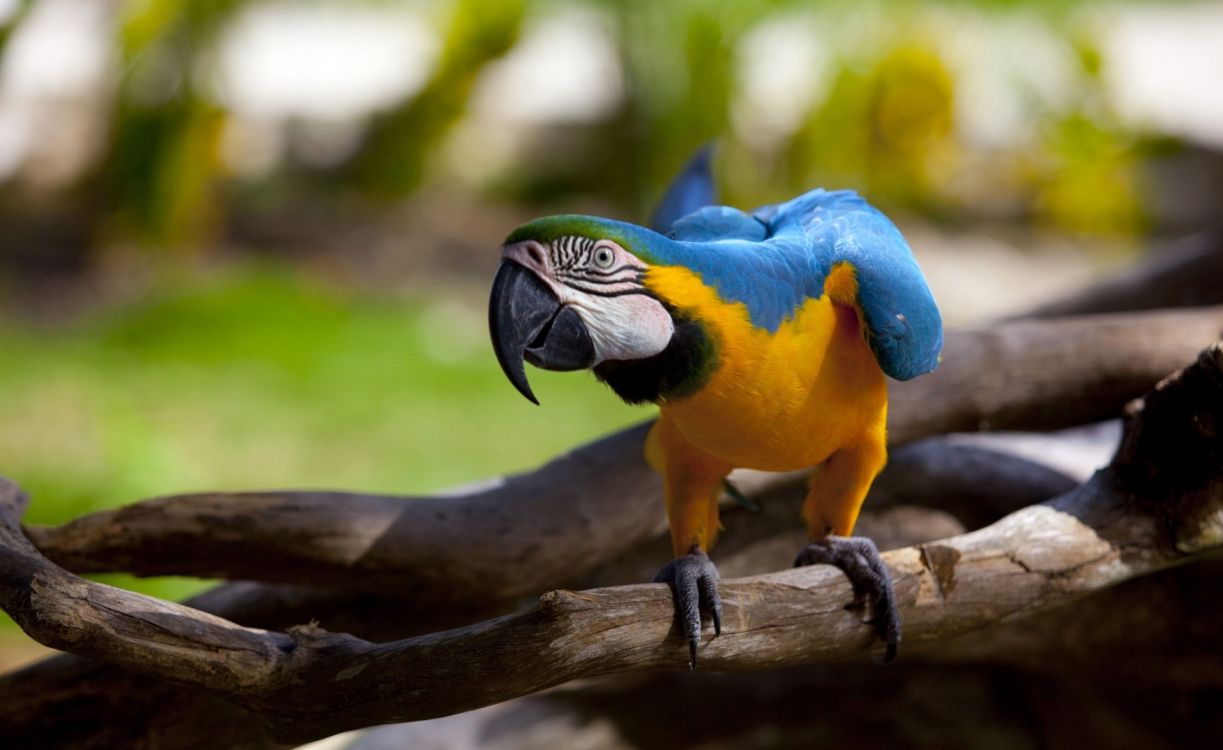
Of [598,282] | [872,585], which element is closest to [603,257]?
[598,282]

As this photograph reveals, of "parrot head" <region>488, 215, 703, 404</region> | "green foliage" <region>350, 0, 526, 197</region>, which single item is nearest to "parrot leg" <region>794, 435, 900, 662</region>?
"parrot head" <region>488, 215, 703, 404</region>

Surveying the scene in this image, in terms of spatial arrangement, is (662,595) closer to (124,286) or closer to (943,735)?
(943,735)

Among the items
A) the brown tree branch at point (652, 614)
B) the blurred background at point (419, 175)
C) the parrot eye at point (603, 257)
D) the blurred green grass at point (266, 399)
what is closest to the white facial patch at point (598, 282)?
the parrot eye at point (603, 257)

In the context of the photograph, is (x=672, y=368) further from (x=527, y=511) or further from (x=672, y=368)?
(x=527, y=511)

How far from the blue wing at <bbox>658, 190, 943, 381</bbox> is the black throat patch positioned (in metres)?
0.07

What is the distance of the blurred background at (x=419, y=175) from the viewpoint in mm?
4438

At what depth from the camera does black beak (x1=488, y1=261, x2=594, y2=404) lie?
1354mm

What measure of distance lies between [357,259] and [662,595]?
4.86 meters

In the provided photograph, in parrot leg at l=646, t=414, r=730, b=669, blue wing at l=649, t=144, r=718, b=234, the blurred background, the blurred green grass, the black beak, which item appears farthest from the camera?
the blurred background

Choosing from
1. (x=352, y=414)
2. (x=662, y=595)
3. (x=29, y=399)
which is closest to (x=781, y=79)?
(x=352, y=414)

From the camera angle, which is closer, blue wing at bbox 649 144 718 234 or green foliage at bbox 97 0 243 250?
blue wing at bbox 649 144 718 234

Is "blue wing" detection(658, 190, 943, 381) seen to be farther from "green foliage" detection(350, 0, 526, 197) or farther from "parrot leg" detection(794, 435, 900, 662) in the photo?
"green foliage" detection(350, 0, 526, 197)

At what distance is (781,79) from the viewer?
275 inches

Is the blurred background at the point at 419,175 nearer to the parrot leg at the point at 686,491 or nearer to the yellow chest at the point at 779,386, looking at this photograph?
the parrot leg at the point at 686,491
